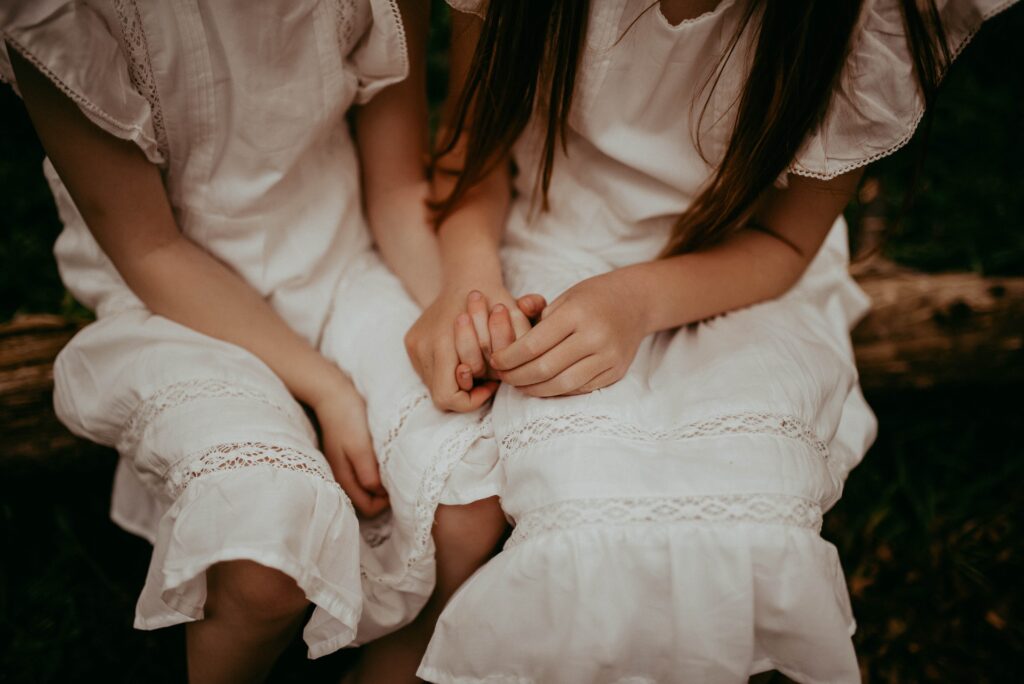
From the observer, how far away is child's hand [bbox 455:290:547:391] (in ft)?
2.95

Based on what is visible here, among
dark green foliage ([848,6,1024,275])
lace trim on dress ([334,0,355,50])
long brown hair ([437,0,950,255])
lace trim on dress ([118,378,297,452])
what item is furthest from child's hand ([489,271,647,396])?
dark green foliage ([848,6,1024,275])

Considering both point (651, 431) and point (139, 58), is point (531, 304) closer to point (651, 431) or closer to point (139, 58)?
point (651, 431)

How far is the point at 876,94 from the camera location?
35.9 inches

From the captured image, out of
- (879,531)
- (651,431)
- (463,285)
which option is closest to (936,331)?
(879,531)

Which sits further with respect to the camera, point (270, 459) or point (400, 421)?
point (400, 421)

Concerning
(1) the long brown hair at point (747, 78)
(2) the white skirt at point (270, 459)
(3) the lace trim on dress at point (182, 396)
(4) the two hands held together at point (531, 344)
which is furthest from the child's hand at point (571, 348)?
(3) the lace trim on dress at point (182, 396)

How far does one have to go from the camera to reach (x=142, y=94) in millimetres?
909

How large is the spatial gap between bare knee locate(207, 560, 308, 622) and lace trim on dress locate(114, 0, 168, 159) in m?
0.59

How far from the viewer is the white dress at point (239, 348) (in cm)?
81

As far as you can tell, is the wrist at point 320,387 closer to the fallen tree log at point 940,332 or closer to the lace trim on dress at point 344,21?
the lace trim on dress at point 344,21

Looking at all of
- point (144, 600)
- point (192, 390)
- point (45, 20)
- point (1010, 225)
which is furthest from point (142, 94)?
point (1010, 225)

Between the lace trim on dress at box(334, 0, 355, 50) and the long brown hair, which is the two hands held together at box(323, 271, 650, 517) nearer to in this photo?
the long brown hair

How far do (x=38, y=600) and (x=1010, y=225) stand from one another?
248cm

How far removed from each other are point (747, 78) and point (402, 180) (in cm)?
→ 56
